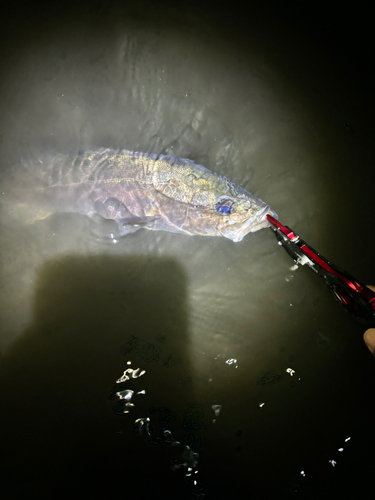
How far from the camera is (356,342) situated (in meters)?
1.85

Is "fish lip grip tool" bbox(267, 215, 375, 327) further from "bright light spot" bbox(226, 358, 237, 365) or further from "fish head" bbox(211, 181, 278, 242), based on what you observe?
"bright light spot" bbox(226, 358, 237, 365)

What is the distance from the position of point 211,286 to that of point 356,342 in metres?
1.02

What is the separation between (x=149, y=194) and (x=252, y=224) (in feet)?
2.06

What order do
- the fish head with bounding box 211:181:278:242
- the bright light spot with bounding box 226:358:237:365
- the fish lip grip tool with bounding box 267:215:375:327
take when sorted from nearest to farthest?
the fish lip grip tool with bounding box 267:215:375:327 → the fish head with bounding box 211:181:278:242 → the bright light spot with bounding box 226:358:237:365

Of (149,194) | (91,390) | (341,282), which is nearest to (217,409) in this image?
(91,390)

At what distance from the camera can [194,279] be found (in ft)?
6.01

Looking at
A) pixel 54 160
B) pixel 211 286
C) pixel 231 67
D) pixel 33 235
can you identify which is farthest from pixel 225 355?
pixel 231 67

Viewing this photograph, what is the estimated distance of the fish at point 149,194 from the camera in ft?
5.30

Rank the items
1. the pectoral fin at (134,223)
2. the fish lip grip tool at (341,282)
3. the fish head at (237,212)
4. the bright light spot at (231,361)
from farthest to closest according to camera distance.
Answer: the bright light spot at (231,361), the pectoral fin at (134,223), the fish head at (237,212), the fish lip grip tool at (341,282)

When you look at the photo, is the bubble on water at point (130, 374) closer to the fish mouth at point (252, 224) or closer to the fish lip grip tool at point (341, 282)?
the fish mouth at point (252, 224)

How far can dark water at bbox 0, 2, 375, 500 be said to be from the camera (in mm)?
1764

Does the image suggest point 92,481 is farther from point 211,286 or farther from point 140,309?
point 211,286

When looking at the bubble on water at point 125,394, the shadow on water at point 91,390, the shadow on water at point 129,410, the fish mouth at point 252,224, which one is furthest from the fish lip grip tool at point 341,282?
the bubble on water at point 125,394

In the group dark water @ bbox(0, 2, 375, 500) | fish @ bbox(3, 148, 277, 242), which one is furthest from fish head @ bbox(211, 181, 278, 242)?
dark water @ bbox(0, 2, 375, 500)
